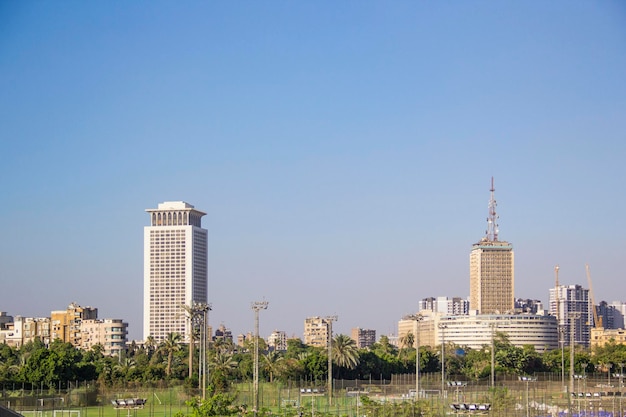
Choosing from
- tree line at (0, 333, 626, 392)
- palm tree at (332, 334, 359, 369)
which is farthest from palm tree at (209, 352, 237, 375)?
palm tree at (332, 334, 359, 369)

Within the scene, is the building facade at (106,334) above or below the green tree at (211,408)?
above

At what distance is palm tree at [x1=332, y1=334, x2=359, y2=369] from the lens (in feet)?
338

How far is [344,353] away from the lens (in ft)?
338

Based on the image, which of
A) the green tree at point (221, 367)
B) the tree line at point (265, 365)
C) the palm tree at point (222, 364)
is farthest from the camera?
the palm tree at point (222, 364)

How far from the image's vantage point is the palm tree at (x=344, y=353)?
102875 millimetres

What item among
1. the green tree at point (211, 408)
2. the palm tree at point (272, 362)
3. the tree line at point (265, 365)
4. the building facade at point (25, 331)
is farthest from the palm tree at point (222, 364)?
the building facade at point (25, 331)

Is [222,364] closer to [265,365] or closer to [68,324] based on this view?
[265,365]

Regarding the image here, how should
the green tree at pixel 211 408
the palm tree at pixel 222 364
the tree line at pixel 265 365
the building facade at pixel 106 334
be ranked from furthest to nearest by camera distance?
the building facade at pixel 106 334 → the palm tree at pixel 222 364 → the tree line at pixel 265 365 → the green tree at pixel 211 408

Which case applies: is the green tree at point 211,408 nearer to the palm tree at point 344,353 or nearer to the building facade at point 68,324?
the palm tree at point 344,353

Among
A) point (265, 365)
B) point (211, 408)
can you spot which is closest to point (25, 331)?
point (265, 365)

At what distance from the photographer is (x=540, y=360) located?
12612cm

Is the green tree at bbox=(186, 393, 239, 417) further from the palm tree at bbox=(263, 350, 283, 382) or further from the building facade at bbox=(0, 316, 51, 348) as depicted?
the building facade at bbox=(0, 316, 51, 348)

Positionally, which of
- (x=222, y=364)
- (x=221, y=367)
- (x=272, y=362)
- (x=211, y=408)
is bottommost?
(x=211, y=408)

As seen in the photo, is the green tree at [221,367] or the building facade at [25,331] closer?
the green tree at [221,367]
